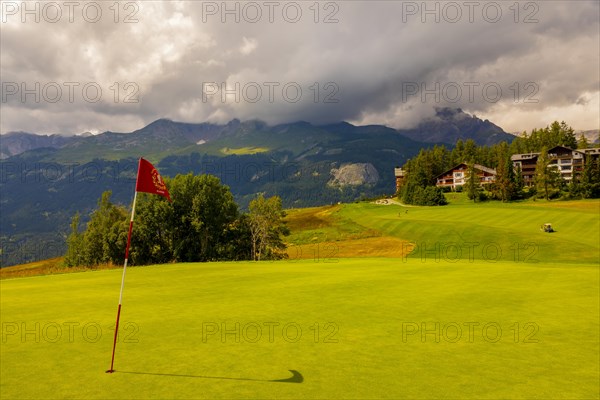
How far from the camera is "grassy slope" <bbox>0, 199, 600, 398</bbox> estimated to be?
7898 mm

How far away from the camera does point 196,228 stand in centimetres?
6075

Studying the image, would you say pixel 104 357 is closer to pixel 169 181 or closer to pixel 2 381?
pixel 2 381

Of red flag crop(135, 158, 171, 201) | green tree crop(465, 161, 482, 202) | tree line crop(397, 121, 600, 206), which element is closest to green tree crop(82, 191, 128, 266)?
red flag crop(135, 158, 171, 201)

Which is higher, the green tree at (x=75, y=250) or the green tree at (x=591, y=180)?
the green tree at (x=591, y=180)

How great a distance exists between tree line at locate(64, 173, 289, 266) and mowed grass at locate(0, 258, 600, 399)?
41224 millimetres

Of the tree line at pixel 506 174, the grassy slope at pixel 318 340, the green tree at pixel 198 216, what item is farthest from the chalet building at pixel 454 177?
the grassy slope at pixel 318 340

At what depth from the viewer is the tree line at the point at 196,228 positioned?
59750mm

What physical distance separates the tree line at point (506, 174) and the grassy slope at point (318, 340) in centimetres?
11083

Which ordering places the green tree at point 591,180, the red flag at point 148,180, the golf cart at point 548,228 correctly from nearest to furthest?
the red flag at point 148,180 → the golf cart at point 548,228 → the green tree at point 591,180

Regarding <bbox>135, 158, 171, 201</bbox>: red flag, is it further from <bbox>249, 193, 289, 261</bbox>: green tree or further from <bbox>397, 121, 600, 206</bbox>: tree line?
<bbox>397, 121, 600, 206</bbox>: tree line

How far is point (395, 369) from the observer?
28.7 ft

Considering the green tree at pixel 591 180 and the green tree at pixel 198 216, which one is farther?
the green tree at pixel 591 180

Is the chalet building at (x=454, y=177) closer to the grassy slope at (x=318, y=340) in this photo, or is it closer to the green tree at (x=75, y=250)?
the green tree at (x=75, y=250)

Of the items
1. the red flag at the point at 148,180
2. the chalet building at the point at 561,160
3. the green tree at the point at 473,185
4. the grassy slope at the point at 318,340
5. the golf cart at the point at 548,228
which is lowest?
the golf cart at the point at 548,228
